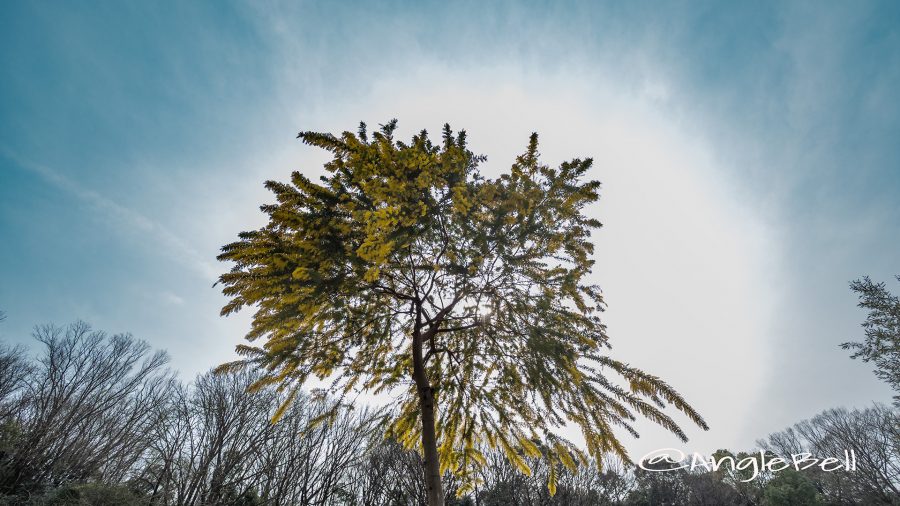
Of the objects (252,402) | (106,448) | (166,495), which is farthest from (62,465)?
(252,402)

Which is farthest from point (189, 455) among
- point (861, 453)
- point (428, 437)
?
point (861, 453)

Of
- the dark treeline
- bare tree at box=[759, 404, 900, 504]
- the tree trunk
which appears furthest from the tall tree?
bare tree at box=[759, 404, 900, 504]

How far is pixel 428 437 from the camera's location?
157 inches

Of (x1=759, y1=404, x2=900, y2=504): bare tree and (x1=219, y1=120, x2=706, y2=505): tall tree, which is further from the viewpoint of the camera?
(x1=759, y1=404, x2=900, y2=504): bare tree

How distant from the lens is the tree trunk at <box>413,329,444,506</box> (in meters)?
3.74

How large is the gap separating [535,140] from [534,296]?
5.56 feet

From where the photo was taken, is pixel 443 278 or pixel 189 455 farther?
pixel 189 455

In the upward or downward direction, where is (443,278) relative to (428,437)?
upward

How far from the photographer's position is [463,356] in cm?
513

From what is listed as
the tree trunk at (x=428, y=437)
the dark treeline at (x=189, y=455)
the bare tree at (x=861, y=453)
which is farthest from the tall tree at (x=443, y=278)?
the bare tree at (x=861, y=453)

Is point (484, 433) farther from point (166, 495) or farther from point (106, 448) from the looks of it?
point (106, 448)

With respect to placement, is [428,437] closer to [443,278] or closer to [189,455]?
[443,278]

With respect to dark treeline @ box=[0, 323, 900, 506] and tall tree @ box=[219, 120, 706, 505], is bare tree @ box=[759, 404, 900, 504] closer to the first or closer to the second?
dark treeline @ box=[0, 323, 900, 506]

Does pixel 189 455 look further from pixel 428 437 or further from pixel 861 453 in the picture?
pixel 861 453
